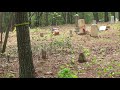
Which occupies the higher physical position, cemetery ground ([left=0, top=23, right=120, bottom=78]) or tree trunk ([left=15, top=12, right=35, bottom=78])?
tree trunk ([left=15, top=12, right=35, bottom=78])

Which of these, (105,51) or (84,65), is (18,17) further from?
(105,51)

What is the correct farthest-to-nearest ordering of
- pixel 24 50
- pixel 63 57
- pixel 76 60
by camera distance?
pixel 63 57 → pixel 76 60 → pixel 24 50

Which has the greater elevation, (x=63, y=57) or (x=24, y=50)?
(x=24, y=50)

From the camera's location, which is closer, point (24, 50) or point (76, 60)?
→ point (24, 50)

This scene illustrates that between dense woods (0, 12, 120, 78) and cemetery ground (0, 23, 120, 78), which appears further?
cemetery ground (0, 23, 120, 78)

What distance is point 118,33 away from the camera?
16.1 meters

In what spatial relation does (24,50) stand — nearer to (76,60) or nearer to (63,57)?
(76,60)

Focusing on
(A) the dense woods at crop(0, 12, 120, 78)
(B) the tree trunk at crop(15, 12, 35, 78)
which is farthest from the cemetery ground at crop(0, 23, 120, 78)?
(B) the tree trunk at crop(15, 12, 35, 78)

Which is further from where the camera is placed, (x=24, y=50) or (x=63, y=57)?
(x=63, y=57)

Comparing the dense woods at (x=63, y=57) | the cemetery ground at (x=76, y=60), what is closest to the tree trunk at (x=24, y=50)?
the dense woods at (x=63, y=57)

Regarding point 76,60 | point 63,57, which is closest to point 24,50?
point 76,60

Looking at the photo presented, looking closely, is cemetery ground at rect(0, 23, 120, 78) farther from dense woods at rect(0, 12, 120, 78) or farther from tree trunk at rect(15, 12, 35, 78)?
tree trunk at rect(15, 12, 35, 78)

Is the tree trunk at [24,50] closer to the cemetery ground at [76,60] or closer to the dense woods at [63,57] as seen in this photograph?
the dense woods at [63,57]

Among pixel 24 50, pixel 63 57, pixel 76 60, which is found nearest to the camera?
pixel 24 50
